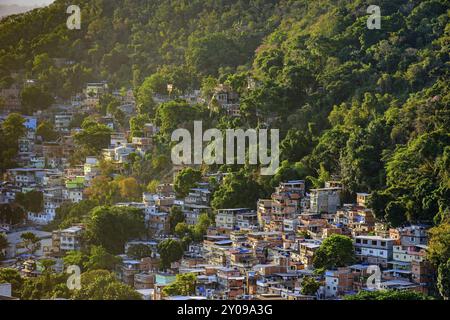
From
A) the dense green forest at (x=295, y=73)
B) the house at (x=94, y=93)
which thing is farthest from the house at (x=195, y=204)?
the house at (x=94, y=93)

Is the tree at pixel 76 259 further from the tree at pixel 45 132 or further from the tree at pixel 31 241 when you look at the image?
the tree at pixel 45 132

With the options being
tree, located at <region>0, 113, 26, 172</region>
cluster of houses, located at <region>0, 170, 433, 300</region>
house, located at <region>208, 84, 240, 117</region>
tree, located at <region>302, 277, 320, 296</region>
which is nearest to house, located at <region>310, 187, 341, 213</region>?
cluster of houses, located at <region>0, 170, 433, 300</region>

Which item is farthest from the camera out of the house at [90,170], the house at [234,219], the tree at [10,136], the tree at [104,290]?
the tree at [10,136]

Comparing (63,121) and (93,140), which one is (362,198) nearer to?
(93,140)

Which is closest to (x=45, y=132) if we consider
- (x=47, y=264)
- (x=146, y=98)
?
(x=146, y=98)
